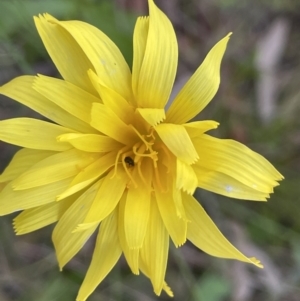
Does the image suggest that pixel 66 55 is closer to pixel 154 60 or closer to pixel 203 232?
pixel 154 60

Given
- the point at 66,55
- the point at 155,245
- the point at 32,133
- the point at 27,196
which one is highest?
the point at 66,55

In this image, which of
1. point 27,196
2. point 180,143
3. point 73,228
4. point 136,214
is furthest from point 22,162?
point 180,143

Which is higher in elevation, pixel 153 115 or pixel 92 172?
pixel 153 115

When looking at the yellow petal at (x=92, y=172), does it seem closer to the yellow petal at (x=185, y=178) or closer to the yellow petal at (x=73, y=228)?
the yellow petal at (x=73, y=228)

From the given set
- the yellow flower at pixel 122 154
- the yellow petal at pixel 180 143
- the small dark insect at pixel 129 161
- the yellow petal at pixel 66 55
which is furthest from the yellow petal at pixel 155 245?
the yellow petal at pixel 66 55

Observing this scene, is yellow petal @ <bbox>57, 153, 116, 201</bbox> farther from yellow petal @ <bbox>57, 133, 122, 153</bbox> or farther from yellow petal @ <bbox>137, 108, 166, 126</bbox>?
yellow petal @ <bbox>137, 108, 166, 126</bbox>

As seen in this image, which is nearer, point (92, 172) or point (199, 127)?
point (199, 127)

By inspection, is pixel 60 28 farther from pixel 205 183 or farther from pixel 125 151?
pixel 205 183
